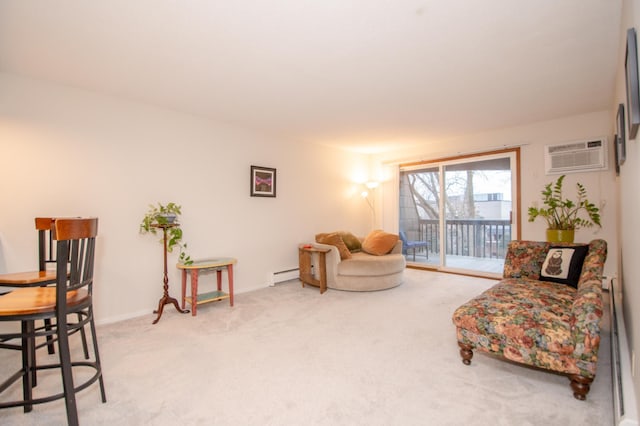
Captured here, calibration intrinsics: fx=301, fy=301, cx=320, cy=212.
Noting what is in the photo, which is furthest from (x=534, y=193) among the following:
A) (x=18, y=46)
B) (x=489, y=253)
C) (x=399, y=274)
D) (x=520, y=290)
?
(x=18, y=46)

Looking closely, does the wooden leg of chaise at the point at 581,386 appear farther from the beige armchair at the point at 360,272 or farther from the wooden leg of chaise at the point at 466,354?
the beige armchair at the point at 360,272

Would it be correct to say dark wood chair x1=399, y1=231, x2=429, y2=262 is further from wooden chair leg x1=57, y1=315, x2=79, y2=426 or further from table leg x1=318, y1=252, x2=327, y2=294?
wooden chair leg x1=57, y1=315, x2=79, y2=426

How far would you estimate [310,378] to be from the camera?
1.95m

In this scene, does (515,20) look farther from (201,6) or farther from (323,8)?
(201,6)

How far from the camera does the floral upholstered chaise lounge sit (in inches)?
65.4

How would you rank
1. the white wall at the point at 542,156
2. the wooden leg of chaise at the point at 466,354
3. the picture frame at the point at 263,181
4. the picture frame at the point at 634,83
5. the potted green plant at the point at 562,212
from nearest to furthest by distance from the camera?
the picture frame at the point at 634,83, the wooden leg of chaise at the point at 466,354, the potted green plant at the point at 562,212, the white wall at the point at 542,156, the picture frame at the point at 263,181

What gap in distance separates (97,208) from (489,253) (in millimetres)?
5382

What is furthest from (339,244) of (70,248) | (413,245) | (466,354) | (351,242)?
(70,248)

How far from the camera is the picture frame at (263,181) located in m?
4.29

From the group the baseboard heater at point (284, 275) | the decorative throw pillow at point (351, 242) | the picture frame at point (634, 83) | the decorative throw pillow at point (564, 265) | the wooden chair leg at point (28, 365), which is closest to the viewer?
the picture frame at point (634, 83)

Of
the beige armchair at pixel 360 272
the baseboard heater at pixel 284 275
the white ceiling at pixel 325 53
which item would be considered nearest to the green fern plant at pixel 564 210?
the white ceiling at pixel 325 53

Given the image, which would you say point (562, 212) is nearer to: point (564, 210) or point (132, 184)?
point (564, 210)

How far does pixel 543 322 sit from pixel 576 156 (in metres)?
3.21

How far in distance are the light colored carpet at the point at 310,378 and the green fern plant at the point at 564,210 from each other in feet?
5.34
